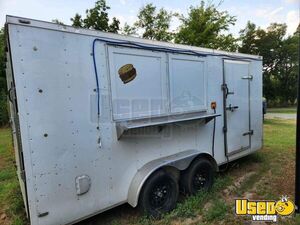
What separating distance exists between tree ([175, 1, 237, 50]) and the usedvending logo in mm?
8958

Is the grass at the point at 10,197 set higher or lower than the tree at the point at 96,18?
lower

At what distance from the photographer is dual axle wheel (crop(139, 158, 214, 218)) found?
9.37 ft

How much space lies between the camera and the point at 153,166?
9.64 ft

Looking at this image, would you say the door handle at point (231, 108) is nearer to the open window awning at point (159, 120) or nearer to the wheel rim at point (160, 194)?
the open window awning at point (159, 120)

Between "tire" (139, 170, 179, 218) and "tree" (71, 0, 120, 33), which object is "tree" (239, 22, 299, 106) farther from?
"tire" (139, 170, 179, 218)

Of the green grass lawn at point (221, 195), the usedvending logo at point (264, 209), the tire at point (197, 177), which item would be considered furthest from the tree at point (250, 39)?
the usedvending logo at point (264, 209)

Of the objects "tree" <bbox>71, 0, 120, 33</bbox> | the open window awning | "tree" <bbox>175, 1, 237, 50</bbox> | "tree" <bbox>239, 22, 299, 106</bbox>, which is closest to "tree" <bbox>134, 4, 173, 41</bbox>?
"tree" <bbox>71, 0, 120, 33</bbox>

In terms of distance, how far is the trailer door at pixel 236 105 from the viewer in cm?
415

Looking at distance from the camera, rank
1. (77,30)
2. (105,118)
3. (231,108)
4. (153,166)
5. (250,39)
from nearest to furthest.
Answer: (77,30) < (105,118) < (153,166) < (231,108) < (250,39)

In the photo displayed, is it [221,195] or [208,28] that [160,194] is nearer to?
[221,195]

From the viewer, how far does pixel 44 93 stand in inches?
85.8

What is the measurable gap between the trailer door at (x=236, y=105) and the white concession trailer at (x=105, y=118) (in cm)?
35

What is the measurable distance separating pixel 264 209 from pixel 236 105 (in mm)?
1963

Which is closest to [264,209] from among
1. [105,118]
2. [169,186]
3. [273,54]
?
[169,186]
